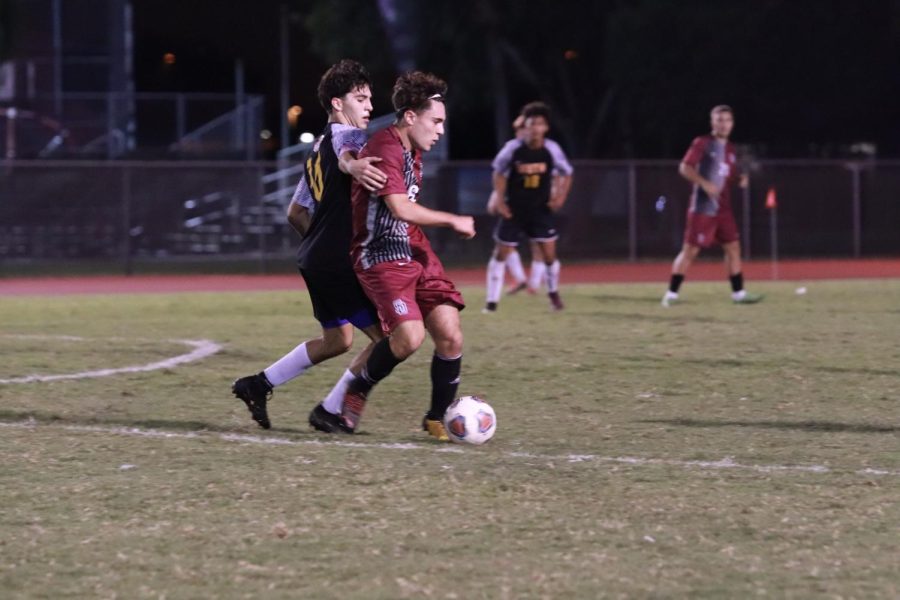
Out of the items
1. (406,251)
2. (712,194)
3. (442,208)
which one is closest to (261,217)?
(442,208)

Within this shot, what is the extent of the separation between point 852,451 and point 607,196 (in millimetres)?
22630

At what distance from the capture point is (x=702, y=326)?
14.0 meters

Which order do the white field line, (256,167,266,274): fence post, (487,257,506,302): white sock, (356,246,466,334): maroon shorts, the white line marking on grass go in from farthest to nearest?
(256,167,266,274): fence post, (487,257,506,302): white sock, the white line marking on grass, (356,246,466,334): maroon shorts, the white field line

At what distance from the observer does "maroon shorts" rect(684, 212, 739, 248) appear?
16.1 m

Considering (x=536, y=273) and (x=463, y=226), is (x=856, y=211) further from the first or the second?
(x=463, y=226)

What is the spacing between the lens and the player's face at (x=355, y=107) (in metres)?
7.66

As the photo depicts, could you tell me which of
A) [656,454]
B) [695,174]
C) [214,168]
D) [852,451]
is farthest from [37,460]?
[214,168]

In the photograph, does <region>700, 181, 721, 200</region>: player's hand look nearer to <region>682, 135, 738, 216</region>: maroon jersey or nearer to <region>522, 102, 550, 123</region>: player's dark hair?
<region>682, 135, 738, 216</region>: maroon jersey

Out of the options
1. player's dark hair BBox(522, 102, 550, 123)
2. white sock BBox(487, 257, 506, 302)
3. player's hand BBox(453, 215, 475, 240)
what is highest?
player's dark hair BBox(522, 102, 550, 123)

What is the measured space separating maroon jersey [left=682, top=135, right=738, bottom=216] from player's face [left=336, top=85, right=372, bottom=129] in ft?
28.7

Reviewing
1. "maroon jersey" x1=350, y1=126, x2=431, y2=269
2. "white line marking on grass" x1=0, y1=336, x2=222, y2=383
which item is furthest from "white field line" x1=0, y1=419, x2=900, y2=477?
"white line marking on grass" x1=0, y1=336, x2=222, y2=383

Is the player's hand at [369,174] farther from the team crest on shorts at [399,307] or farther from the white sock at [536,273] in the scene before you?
the white sock at [536,273]

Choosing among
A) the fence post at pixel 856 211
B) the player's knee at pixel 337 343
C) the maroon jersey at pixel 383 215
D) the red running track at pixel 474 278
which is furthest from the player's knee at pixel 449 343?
the fence post at pixel 856 211

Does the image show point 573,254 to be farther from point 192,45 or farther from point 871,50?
point 192,45
